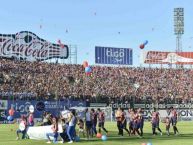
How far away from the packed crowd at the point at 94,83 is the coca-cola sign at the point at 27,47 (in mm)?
3457

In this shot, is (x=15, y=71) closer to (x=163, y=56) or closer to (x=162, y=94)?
(x=162, y=94)

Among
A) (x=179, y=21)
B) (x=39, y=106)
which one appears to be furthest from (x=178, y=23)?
(x=39, y=106)

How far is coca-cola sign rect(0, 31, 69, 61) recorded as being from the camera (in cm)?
7351

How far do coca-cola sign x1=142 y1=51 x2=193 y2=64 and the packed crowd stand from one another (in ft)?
35.0

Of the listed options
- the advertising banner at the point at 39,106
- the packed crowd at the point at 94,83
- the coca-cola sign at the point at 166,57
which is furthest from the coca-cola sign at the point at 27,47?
the coca-cola sign at the point at 166,57

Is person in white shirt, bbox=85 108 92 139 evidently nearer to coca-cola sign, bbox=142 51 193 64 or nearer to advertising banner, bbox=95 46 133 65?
advertising banner, bbox=95 46 133 65

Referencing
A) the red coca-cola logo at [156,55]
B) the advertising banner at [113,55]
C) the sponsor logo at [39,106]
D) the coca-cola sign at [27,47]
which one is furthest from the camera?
the red coca-cola logo at [156,55]

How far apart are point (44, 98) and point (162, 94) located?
803 inches

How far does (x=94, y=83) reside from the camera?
7219 cm

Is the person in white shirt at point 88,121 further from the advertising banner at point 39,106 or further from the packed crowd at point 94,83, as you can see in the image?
the packed crowd at point 94,83

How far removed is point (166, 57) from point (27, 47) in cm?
3106

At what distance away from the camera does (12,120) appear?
5606 centimetres

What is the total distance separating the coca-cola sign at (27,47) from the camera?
73.5 m

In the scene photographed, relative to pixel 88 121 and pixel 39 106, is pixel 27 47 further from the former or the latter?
pixel 88 121
